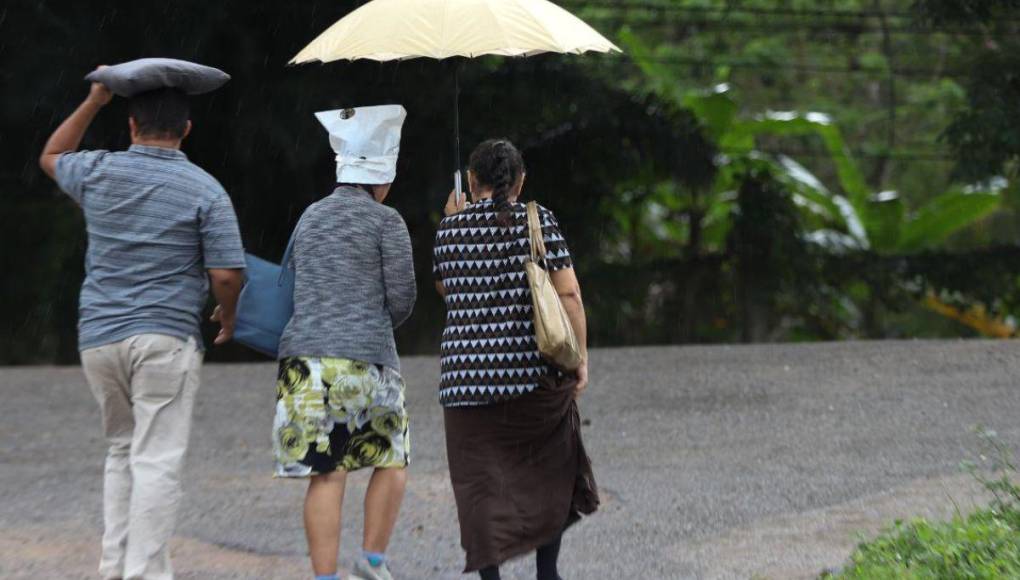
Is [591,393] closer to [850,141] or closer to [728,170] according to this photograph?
[728,170]

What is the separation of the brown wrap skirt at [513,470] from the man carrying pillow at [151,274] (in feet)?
3.17

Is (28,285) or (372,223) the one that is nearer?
(372,223)

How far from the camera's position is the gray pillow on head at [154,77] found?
4.75m

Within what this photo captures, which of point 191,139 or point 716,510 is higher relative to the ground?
point 191,139

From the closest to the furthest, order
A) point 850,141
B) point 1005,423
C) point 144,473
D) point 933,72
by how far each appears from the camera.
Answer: point 144,473
point 1005,423
point 933,72
point 850,141

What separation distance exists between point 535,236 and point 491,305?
0.28 meters

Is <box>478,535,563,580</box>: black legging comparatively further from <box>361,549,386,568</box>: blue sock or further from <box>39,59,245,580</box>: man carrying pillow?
<box>39,59,245,580</box>: man carrying pillow

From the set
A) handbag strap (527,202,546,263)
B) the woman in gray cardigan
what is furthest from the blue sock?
handbag strap (527,202,546,263)

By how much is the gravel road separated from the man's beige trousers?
0.96 meters

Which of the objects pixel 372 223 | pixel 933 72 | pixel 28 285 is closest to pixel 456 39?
pixel 372 223

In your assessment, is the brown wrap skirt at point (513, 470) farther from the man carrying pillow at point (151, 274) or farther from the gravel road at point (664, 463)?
the man carrying pillow at point (151, 274)

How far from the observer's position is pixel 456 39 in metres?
5.80

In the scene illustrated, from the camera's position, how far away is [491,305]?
16.6 ft

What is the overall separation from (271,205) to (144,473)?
929 cm
